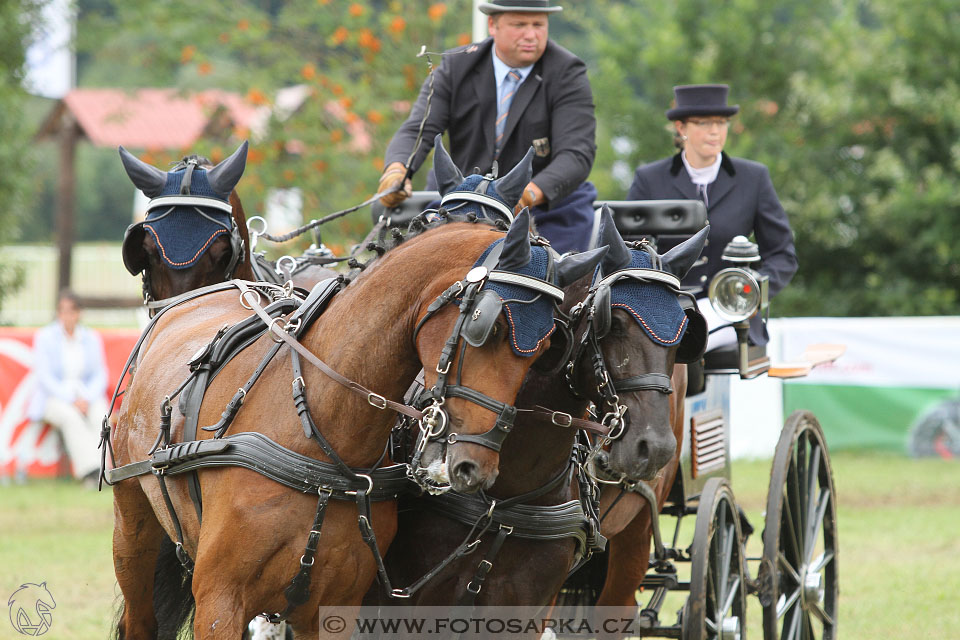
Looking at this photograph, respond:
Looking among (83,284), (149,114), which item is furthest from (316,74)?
(83,284)

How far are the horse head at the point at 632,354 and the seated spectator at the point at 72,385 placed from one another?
815cm

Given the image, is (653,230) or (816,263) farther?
(816,263)

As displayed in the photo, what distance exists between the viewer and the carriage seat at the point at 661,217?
4895mm

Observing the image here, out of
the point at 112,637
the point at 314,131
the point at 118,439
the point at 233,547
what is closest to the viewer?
the point at 233,547

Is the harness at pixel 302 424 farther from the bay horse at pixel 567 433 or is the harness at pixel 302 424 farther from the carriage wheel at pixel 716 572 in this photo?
the carriage wheel at pixel 716 572

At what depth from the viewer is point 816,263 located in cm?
1487

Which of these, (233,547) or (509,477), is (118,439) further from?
(509,477)

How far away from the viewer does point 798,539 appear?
5371 millimetres

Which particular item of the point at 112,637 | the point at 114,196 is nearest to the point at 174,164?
the point at 112,637

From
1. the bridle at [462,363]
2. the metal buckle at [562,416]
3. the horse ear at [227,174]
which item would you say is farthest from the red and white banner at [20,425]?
the bridle at [462,363]

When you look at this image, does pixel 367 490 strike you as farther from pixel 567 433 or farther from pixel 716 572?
pixel 716 572

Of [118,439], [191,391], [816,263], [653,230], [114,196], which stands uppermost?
[653,230]

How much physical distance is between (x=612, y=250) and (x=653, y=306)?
0.24 meters

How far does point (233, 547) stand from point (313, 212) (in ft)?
31.7
